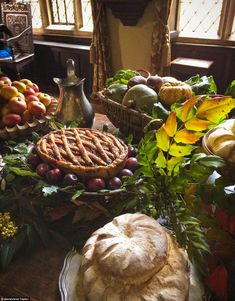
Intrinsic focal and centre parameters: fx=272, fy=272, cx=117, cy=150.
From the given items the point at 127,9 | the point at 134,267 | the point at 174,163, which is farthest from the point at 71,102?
the point at 127,9

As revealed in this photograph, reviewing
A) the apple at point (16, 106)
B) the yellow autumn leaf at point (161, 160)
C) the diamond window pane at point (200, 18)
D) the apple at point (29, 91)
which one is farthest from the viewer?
the diamond window pane at point (200, 18)

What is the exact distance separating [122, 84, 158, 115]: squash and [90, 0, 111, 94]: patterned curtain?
6.72ft

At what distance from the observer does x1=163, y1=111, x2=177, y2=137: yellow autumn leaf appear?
0.50 metres

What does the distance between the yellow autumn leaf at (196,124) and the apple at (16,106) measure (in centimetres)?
78

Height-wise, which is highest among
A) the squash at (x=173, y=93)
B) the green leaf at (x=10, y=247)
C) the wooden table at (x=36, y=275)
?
the squash at (x=173, y=93)

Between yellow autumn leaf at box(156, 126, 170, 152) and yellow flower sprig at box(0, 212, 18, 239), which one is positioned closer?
yellow autumn leaf at box(156, 126, 170, 152)

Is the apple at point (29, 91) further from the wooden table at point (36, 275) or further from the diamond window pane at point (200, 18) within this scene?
the diamond window pane at point (200, 18)

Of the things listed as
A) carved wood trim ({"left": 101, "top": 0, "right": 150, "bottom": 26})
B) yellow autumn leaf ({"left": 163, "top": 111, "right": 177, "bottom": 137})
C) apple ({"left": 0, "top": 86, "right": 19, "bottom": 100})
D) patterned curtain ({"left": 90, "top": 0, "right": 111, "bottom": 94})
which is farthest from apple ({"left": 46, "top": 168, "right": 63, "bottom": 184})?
patterned curtain ({"left": 90, "top": 0, "right": 111, "bottom": 94})

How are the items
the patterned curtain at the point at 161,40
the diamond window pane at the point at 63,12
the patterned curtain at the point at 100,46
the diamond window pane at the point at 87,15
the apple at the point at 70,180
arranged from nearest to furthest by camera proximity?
the apple at the point at 70,180 < the patterned curtain at the point at 161,40 < the patterned curtain at the point at 100,46 < the diamond window pane at the point at 87,15 < the diamond window pane at the point at 63,12

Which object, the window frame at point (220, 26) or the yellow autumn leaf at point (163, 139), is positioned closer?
the yellow autumn leaf at point (163, 139)

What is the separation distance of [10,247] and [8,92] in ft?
2.28

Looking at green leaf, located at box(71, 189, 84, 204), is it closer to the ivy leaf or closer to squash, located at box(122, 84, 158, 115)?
the ivy leaf

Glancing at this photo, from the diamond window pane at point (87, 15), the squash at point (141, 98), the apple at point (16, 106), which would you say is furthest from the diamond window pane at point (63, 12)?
the squash at point (141, 98)

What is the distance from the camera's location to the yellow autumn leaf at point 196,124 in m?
0.49
